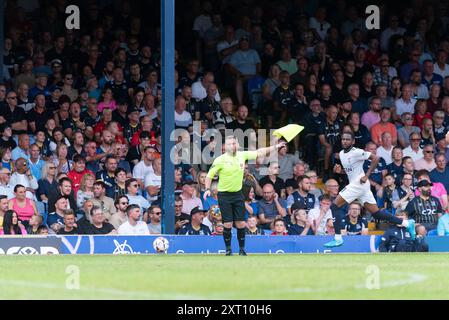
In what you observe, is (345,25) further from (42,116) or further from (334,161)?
(42,116)

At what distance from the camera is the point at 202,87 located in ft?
75.2

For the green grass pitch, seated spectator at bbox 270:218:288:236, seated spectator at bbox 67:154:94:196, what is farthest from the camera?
seated spectator at bbox 67:154:94:196

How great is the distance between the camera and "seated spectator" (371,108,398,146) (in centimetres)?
2306

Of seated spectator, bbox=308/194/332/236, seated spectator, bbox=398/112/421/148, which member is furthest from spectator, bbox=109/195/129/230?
seated spectator, bbox=398/112/421/148

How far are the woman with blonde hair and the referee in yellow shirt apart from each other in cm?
331

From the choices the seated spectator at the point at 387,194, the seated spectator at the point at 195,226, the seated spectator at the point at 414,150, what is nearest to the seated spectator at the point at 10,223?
the seated spectator at the point at 195,226

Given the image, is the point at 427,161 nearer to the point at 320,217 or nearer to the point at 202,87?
the point at 320,217

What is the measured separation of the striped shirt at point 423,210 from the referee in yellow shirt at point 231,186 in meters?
3.83

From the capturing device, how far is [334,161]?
22750 millimetres

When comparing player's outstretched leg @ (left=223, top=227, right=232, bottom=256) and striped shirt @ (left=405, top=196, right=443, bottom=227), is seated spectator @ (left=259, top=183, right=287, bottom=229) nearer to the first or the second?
striped shirt @ (left=405, top=196, right=443, bottom=227)

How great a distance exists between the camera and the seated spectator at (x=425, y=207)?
20812 mm

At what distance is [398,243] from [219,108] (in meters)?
4.65
